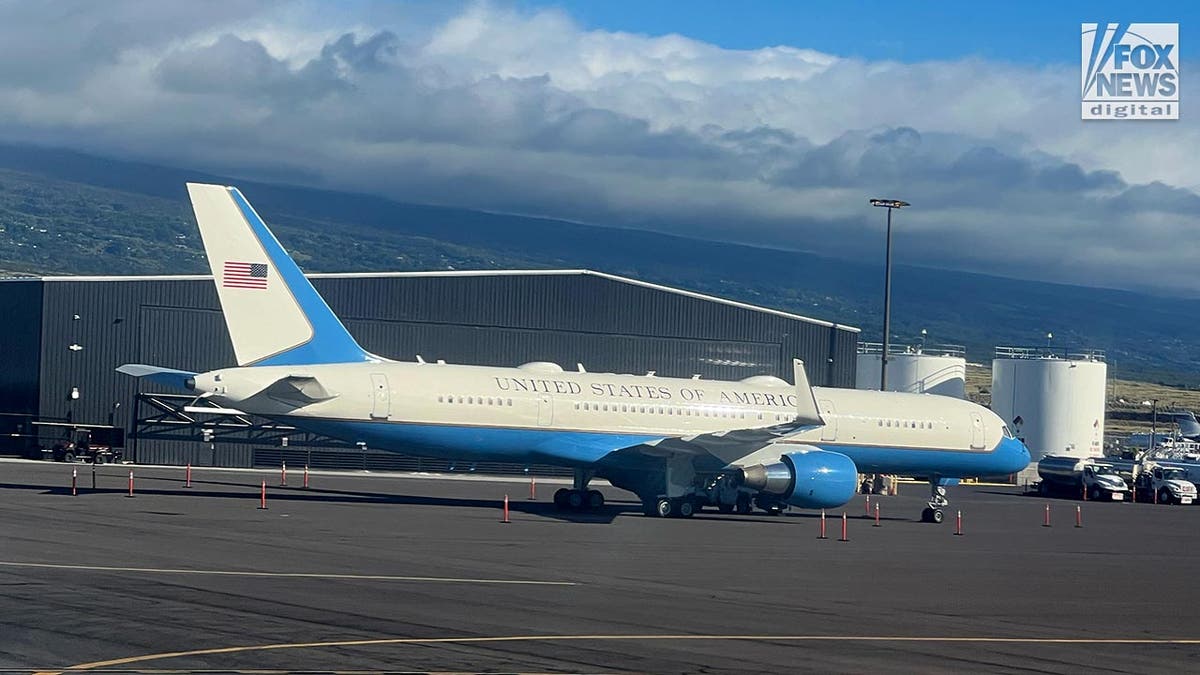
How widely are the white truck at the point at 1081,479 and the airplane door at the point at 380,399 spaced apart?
38.4m

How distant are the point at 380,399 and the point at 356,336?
86.3 ft

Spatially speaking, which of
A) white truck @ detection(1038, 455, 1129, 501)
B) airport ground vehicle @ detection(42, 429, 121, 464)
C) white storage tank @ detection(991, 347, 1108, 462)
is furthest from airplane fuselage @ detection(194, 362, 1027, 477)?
white storage tank @ detection(991, 347, 1108, 462)

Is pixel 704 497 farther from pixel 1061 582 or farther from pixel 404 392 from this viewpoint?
pixel 1061 582

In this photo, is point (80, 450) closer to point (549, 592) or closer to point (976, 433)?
point (976, 433)

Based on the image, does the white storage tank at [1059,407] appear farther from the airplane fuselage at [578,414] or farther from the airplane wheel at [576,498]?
the airplane wheel at [576,498]

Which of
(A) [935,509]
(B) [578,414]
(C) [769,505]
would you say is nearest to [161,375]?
(B) [578,414]

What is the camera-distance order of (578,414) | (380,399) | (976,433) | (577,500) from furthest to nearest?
1. (976,433)
2. (577,500)
3. (578,414)
4. (380,399)

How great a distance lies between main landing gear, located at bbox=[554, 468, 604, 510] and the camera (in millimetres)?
40750

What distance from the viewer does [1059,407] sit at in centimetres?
8100

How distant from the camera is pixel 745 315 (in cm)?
6988

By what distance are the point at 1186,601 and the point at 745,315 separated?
4715cm

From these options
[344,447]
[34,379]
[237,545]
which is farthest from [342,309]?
[237,545]

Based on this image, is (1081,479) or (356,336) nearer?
(356,336)

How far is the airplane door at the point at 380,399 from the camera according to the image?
3688 centimetres
